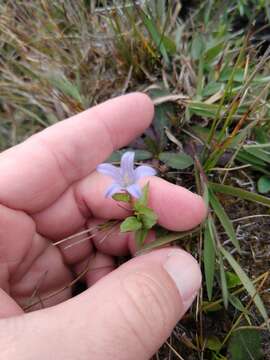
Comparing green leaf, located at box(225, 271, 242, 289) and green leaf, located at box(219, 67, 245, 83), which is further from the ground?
green leaf, located at box(219, 67, 245, 83)

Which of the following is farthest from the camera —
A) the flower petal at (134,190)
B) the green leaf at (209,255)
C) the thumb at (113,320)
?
the green leaf at (209,255)

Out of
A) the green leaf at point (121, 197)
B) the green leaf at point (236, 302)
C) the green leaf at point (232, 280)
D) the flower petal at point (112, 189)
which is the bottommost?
the green leaf at point (236, 302)

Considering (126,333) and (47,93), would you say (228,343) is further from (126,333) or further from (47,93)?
(47,93)

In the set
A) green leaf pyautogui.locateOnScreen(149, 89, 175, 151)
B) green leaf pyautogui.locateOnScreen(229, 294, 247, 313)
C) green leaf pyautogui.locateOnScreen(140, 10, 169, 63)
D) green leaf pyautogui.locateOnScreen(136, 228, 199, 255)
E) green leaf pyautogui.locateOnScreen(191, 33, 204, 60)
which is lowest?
green leaf pyautogui.locateOnScreen(229, 294, 247, 313)

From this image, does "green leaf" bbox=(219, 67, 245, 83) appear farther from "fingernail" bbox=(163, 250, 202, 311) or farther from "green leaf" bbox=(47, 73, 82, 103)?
"fingernail" bbox=(163, 250, 202, 311)

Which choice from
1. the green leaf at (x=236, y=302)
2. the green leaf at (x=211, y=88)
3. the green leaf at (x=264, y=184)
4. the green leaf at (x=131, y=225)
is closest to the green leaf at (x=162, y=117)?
the green leaf at (x=211, y=88)

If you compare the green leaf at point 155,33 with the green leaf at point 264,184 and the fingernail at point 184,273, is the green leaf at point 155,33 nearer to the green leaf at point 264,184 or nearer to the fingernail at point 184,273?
the green leaf at point 264,184

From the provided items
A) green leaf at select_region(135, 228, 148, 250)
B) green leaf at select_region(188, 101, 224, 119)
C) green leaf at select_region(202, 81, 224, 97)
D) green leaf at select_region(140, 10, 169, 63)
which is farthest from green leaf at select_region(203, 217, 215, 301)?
green leaf at select_region(140, 10, 169, 63)
